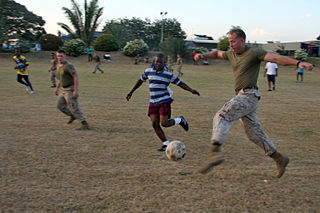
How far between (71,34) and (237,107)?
42.2 metres

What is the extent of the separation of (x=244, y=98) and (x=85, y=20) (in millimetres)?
42114

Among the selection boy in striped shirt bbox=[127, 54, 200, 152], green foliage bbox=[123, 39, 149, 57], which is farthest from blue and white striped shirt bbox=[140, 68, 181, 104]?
green foliage bbox=[123, 39, 149, 57]

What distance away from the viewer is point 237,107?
3.90m

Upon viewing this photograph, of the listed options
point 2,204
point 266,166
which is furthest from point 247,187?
point 2,204

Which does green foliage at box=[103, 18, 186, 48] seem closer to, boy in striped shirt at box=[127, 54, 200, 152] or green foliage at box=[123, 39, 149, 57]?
green foliage at box=[123, 39, 149, 57]

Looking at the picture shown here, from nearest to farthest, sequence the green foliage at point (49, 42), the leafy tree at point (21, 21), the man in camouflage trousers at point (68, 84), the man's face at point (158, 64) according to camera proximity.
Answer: the man's face at point (158, 64)
the man in camouflage trousers at point (68, 84)
the green foliage at point (49, 42)
the leafy tree at point (21, 21)

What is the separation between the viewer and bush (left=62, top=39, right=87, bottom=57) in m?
39.2

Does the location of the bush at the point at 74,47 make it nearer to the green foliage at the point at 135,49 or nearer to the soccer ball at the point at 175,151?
the green foliage at the point at 135,49

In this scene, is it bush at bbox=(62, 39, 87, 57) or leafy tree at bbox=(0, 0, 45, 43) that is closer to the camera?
bush at bbox=(62, 39, 87, 57)

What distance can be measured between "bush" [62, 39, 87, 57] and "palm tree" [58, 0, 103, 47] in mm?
3331

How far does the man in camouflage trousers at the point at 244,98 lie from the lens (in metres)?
3.72

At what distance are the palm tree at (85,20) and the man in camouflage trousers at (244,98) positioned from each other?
41.3 meters

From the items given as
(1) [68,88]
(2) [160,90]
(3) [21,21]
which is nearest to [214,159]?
(2) [160,90]

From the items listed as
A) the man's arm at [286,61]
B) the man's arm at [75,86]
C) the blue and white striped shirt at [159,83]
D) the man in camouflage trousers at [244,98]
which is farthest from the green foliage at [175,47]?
the man's arm at [286,61]
